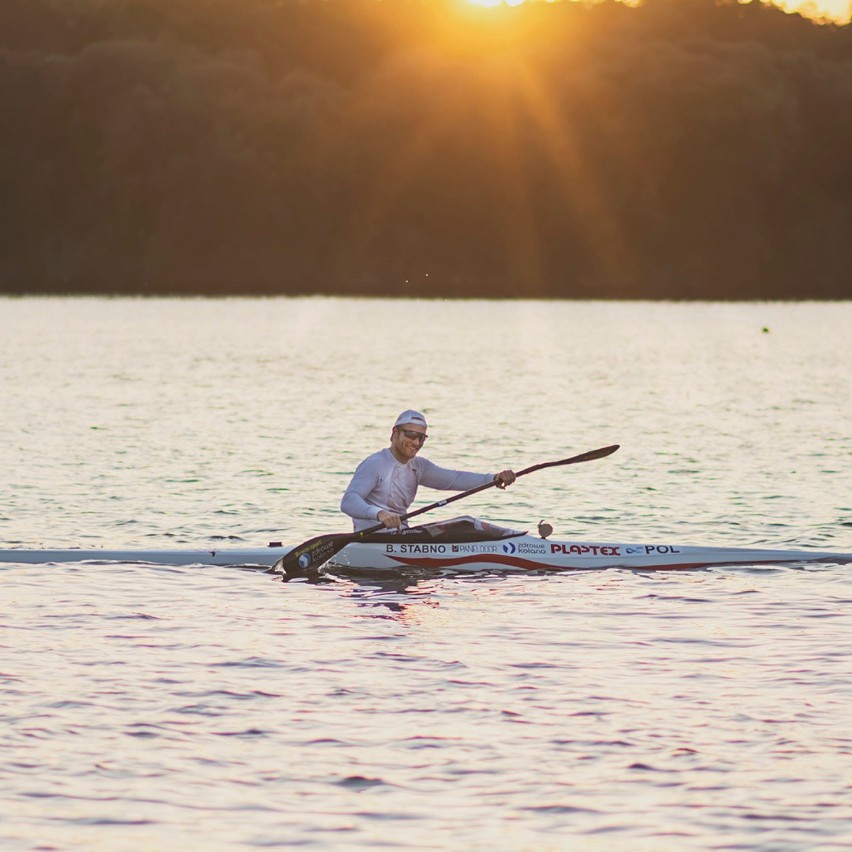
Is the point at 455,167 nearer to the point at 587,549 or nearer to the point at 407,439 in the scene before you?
the point at 587,549

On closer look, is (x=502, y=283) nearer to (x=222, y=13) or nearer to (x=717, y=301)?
(x=717, y=301)

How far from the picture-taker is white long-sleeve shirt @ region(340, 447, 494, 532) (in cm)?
1973

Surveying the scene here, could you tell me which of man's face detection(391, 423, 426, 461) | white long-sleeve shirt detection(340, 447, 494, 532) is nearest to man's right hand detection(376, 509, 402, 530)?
white long-sleeve shirt detection(340, 447, 494, 532)

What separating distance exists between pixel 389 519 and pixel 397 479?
0.88 m

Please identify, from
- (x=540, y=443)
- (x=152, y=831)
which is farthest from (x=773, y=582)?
(x=540, y=443)

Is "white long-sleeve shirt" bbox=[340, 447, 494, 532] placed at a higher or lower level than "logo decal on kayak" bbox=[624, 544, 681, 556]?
higher

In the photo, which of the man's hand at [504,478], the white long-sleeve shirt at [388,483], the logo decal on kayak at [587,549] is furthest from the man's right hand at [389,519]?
the logo decal on kayak at [587,549]

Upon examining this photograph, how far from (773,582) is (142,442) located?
20758 millimetres

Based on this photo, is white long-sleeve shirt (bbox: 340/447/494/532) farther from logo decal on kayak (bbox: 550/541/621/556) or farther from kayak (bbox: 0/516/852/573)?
logo decal on kayak (bbox: 550/541/621/556)

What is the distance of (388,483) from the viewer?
19.9m

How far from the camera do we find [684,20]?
169 metres

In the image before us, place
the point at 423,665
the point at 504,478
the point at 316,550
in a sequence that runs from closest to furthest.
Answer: the point at 423,665 < the point at 504,478 < the point at 316,550

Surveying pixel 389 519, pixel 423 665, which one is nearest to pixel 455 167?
pixel 389 519

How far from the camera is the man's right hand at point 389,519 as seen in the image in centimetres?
1912
